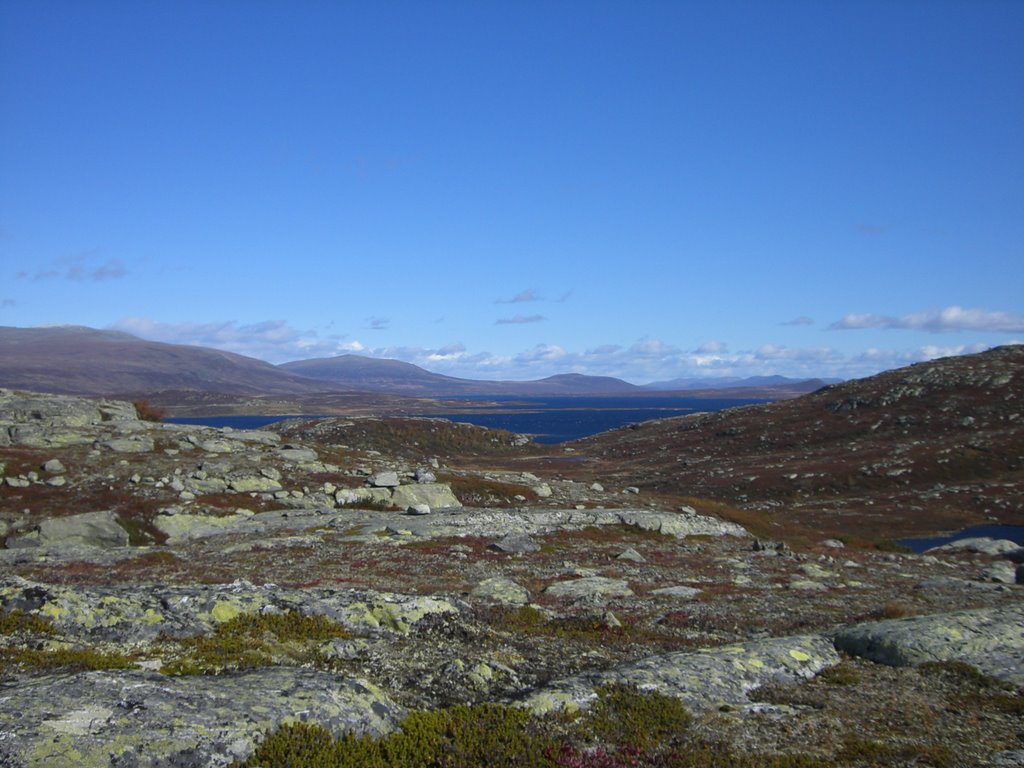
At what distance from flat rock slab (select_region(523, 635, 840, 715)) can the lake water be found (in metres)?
58.6

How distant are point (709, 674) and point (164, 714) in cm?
1051

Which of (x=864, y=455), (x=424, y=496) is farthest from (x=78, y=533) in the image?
(x=864, y=455)

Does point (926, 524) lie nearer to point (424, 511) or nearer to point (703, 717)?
point (424, 511)

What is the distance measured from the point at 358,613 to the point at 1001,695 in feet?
48.2

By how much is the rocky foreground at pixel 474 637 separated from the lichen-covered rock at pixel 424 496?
36.2ft

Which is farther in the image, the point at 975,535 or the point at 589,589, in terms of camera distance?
the point at 975,535

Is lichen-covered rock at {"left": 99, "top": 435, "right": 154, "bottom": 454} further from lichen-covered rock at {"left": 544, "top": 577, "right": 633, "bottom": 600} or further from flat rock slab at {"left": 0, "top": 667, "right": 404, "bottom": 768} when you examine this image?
flat rock slab at {"left": 0, "top": 667, "right": 404, "bottom": 768}

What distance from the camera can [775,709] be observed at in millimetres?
12875

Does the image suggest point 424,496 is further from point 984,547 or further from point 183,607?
point 984,547

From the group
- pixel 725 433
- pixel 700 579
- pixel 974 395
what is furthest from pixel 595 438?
pixel 700 579

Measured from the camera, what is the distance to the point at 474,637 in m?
16.4

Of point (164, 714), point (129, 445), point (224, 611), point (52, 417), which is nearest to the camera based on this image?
point (164, 714)

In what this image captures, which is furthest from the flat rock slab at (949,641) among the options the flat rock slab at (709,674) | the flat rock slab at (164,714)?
the flat rock slab at (164,714)

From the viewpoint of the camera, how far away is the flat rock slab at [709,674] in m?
12.5
